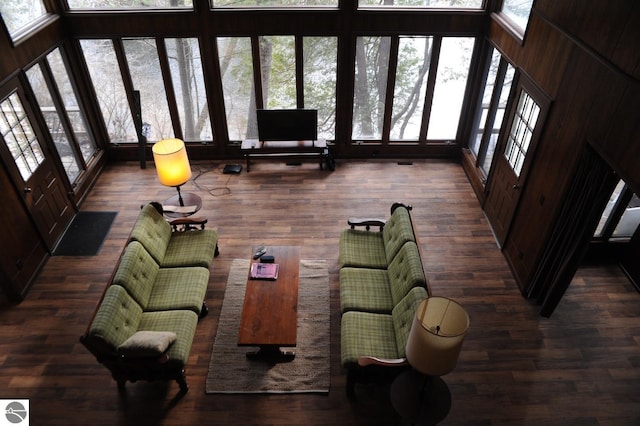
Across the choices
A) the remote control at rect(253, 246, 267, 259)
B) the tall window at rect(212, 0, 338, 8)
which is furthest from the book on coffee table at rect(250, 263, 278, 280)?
the tall window at rect(212, 0, 338, 8)

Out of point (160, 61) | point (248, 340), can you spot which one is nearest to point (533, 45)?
point (248, 340)

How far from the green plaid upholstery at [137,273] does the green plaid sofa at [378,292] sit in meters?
1.99

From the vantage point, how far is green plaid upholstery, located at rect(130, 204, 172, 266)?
15.8ft

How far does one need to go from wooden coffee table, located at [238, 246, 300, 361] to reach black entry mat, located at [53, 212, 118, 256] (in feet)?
8.37

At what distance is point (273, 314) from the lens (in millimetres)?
4398

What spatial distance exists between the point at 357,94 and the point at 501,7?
2.32 meters

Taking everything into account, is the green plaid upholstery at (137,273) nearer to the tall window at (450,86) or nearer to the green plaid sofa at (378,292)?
the green plaid sofa at (378,292)

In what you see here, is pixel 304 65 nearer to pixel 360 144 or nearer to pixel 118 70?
pixel 360 144

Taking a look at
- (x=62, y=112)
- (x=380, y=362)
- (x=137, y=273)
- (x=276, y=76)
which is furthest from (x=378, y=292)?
(x=62, y=112)

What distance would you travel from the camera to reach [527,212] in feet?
17.1

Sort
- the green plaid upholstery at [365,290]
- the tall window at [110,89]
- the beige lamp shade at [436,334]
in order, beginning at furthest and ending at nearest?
the tall window at [110,89] → the green plaid upholstery at [365,290] → the beige lamp shade at [436,334]

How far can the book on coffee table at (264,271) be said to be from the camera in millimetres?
4773

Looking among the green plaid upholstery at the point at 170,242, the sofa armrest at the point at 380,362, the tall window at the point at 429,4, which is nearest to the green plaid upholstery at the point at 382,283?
the sofa armrest at the point at 380,362

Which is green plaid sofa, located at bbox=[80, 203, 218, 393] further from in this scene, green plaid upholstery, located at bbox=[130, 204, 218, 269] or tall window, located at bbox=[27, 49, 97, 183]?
tall window, located at bbox=[27, 49, 97, 183]
